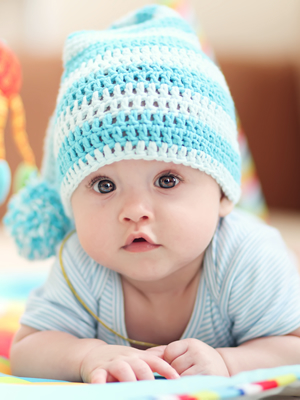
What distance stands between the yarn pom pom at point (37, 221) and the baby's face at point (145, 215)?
0.17 m

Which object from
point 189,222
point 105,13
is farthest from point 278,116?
point 189,222

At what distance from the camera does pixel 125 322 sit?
72 cm

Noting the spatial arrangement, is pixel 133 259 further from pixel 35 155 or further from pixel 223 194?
pixel 35 155

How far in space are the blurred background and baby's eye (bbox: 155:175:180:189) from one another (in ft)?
4.52

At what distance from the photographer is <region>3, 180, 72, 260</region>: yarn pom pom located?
77cm

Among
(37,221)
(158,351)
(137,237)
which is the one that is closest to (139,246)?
(137,237)

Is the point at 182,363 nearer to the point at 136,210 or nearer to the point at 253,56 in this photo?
the point at 136,210

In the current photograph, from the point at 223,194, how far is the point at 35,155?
1.27 metres

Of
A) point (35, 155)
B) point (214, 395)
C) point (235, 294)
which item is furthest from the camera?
point (35, 155)

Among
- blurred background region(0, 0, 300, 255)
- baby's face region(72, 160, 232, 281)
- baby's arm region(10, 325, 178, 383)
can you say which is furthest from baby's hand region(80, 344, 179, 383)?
blurred background region(0, 0, 300, 255)

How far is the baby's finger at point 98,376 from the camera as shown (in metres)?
0.47

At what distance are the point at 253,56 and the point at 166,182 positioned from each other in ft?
5.76

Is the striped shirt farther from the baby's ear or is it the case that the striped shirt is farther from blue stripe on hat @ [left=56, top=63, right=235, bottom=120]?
blue stripe on hat @ [left=56, top=63, right=235, bottom=120]

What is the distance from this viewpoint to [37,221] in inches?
30.2
